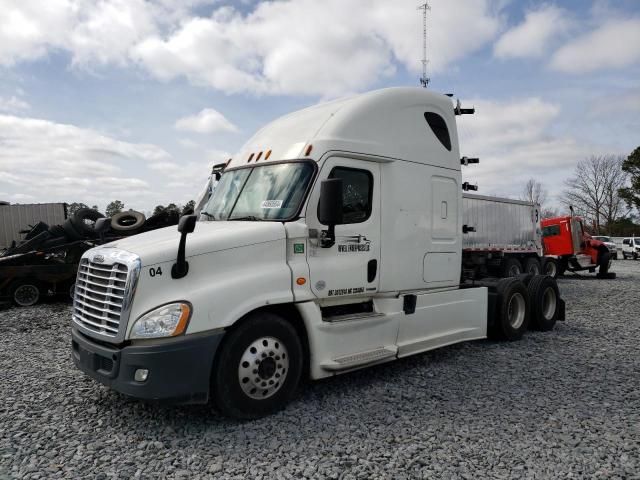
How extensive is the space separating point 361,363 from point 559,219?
1753cm

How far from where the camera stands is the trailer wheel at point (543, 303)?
8.02m

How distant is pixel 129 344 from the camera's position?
392cm

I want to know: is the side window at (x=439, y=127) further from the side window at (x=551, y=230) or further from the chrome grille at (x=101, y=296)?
the side window at (x=551, y=230)

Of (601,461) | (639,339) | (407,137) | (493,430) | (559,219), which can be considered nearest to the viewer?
(601,461)

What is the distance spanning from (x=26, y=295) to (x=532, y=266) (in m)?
15.4

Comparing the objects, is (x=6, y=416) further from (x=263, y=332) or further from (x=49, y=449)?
(x=263, y=332)

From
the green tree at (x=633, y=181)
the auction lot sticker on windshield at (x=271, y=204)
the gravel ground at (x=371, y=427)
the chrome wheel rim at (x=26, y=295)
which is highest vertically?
the green tree at (x=633, y=181)

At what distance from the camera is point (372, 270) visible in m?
5.28

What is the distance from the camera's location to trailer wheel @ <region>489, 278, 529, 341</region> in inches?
285

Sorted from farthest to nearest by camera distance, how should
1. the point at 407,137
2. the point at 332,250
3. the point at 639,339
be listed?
the point at 639,339 < the point at 407,137 < the point at 332,250

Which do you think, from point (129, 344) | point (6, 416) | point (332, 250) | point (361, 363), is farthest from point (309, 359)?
point (6, 416)

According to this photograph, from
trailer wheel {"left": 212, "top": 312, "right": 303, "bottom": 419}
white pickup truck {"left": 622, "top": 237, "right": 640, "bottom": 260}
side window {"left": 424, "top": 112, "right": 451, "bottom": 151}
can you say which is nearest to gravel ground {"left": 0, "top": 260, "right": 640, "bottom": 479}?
trailer wheel {"left": 212, "top": 312, "right": 303, "bottom": 419}

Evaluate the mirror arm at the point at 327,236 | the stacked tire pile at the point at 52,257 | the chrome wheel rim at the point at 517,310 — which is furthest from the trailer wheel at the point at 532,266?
the mirror arm at the point at 327,236

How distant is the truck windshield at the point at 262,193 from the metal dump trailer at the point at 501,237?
926 centimetres
